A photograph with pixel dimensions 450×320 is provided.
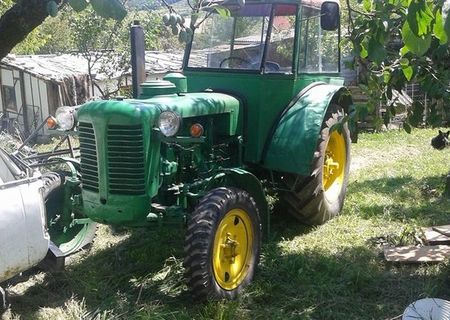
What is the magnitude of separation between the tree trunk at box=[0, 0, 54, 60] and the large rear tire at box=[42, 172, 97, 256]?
1730mm

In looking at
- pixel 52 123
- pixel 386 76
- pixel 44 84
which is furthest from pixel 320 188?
pixel 44 84

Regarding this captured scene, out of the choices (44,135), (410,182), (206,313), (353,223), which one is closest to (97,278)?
(206,313)

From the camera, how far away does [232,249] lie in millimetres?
4078

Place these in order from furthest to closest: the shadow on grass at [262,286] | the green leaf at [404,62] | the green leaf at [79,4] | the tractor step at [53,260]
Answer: the tractor step at [53,260] < the shadow on grass at [262,286] < the green leaf at [404,62] < the green leaf at [79,4]

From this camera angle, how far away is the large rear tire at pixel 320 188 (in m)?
5.11

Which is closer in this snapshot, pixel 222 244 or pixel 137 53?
pixel 222 244

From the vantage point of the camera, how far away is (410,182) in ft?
23.5

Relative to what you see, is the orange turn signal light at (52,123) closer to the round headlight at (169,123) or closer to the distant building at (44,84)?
the round headlight at (169,123)

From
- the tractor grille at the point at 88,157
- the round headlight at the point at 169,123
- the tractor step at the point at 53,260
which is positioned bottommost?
the tractor step at the point at 53,260

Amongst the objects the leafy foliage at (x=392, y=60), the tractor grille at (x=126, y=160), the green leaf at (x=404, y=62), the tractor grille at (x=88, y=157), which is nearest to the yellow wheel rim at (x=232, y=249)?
the tractor grille at (x=126, y=160)

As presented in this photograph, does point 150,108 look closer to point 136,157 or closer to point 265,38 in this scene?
point 136,157

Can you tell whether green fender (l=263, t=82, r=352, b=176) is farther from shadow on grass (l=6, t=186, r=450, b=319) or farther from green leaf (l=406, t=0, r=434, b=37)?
green leaf (l=406, t=0, r=434, b=37)

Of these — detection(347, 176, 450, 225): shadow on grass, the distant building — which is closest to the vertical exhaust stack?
detection(347, 176, 450, 225): shadow on grass

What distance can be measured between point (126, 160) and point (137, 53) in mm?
1425
